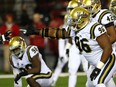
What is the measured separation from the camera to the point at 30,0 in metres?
16.3

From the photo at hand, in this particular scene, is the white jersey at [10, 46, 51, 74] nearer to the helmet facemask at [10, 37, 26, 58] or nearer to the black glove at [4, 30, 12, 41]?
the helmet facemask at [10, 37, 26, 58]

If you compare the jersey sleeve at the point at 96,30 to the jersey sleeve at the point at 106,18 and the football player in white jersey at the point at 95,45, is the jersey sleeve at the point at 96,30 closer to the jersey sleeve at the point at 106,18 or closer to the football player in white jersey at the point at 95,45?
the football player in white jersey at the point at 95,45

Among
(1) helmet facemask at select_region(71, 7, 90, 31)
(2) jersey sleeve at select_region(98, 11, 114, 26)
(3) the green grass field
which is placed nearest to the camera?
(1) helmet facemask at select_region(71, 7, 90, 31)

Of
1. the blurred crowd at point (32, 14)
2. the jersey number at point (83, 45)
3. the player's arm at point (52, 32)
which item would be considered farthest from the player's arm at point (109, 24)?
the blurred crowd at point (32, 14)

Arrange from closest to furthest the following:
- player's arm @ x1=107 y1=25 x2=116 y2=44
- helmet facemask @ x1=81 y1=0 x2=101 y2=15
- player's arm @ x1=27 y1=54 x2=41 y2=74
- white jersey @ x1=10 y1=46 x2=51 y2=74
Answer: player's arm @ x1=107 y1=25 x2=116 y2=44
helmet facemask @ x1=81 y1=0 x2=101 y2=15
player's arm @ x1=27 y1=54 x2=41 y2=74
white jersey @ x1=10 y1=46 x2=51 y2=74

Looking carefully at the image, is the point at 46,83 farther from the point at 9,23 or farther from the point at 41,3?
the point at 41,3

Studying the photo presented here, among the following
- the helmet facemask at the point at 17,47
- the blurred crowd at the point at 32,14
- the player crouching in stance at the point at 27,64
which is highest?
the helmet facemask at the point at 17,47

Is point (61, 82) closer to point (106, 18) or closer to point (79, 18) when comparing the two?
point (106, 18)

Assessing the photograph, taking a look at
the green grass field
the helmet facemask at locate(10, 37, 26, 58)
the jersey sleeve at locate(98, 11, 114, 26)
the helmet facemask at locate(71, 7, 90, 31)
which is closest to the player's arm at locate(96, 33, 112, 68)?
the helmet facemask at locate(71, 7, 90, 31)

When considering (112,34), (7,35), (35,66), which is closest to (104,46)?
(112,34)

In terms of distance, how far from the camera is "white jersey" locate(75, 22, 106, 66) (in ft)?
23.6

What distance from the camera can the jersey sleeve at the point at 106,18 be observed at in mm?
7723

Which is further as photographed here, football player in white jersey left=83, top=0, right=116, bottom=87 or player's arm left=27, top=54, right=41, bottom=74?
player's arm left=27, top=54, right=41, bottom=74

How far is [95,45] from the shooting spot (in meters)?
7.27
